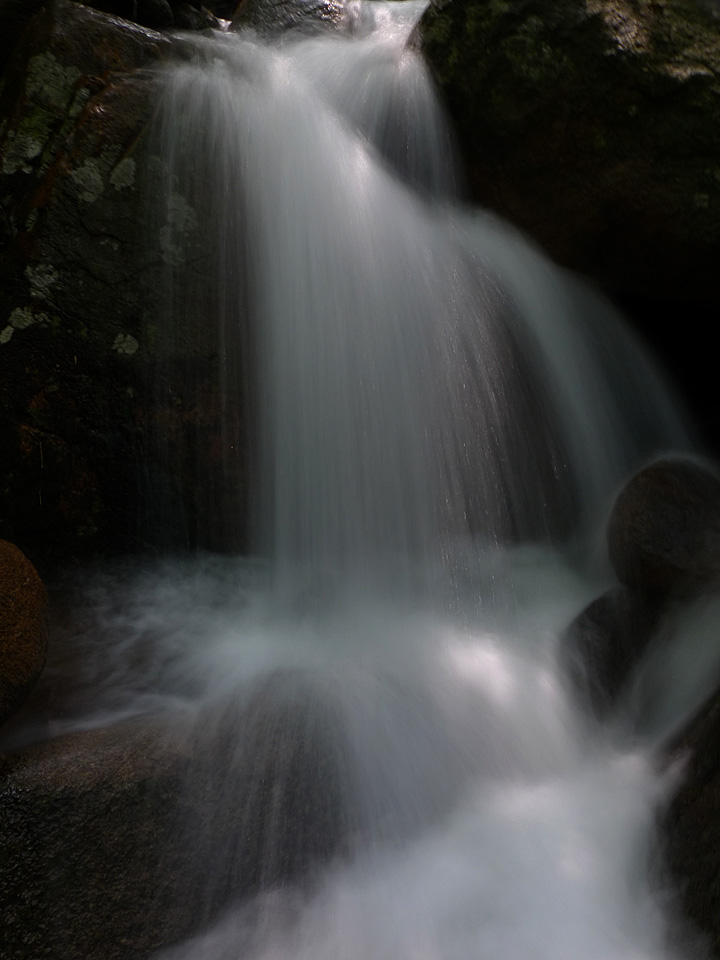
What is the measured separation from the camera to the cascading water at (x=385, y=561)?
1.97 meters

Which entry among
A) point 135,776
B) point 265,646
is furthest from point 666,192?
point 135,776

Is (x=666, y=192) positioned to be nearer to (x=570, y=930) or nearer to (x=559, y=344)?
(x=559, y=344)

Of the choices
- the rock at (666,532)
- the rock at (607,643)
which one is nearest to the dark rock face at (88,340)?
the rock at (607,643)

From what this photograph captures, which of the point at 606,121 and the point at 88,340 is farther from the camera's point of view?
the point at 606,121

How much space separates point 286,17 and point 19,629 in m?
6.50

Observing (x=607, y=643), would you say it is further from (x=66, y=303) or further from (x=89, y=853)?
(x=66, y=303)

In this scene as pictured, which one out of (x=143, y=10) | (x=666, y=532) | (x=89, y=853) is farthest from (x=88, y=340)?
(x=143, y=10)

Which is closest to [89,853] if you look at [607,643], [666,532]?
[607,643]

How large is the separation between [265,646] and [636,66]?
3.83 m

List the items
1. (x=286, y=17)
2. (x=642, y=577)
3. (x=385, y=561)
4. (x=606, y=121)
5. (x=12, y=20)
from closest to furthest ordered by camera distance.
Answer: (x=642, y=577) → (x=385, y=561) → (x=12, y=20) → (x=606, y=121) → (x=286, y=17)

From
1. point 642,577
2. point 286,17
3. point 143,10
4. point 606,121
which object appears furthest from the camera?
point 286,17

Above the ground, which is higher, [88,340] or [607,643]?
[88,340]

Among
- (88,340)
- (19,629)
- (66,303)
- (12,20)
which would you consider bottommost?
(19,629)

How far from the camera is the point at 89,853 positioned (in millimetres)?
1835
